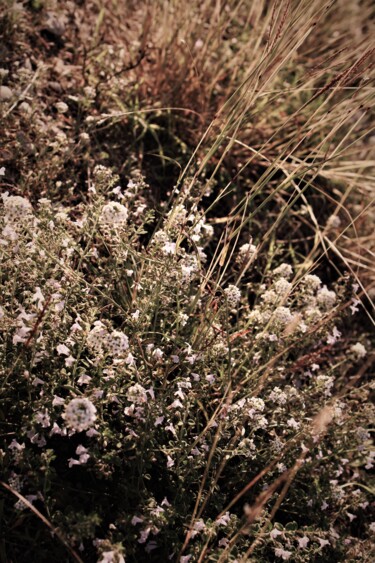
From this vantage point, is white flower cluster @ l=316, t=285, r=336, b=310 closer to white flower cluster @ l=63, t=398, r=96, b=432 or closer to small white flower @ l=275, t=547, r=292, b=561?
small white flower @ l=275, t=547, r=292, b=561

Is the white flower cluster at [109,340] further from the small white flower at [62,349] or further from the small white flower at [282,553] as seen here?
the small white flower at [282,553]

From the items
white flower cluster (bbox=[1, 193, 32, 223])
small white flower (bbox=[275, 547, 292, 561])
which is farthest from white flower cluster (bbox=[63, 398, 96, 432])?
small white flower (bbox=[275, 547, 292, 561])

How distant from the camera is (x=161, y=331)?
2037 millimetres

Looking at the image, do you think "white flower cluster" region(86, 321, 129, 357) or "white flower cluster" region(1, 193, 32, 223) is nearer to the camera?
"white flower cluster" region(86, 321, 129, 357)

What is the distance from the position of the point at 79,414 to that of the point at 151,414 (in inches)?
12.8

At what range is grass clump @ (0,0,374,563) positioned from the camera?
166 cm

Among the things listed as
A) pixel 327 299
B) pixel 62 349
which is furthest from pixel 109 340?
pixel 327 299

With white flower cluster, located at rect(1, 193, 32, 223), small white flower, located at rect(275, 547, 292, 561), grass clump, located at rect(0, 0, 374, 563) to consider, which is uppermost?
white flower cluster, located at rect(1, 193, 32, 223)

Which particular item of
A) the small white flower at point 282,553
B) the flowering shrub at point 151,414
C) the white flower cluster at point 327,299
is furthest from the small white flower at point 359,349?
the small white flower at point 282,553

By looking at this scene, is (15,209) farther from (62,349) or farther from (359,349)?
(359,349)

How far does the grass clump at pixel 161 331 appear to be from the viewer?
1657 mm

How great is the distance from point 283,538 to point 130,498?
1.79 ft

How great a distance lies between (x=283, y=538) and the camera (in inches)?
70.4

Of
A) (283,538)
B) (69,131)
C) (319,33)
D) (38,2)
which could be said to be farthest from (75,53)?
(283,538)
